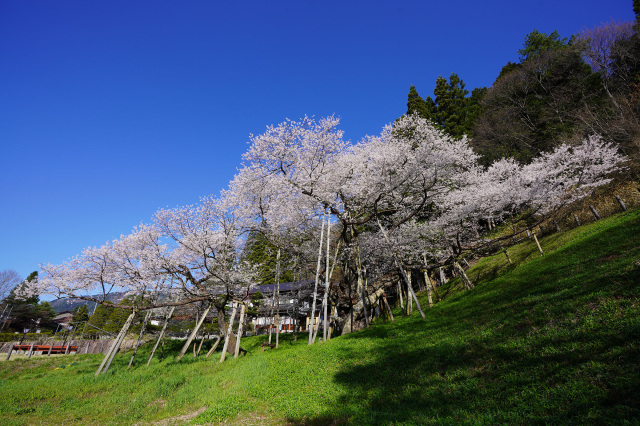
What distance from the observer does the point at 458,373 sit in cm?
566

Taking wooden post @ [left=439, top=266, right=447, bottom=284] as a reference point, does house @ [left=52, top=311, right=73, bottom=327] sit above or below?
above

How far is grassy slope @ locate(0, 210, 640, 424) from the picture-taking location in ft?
13.5

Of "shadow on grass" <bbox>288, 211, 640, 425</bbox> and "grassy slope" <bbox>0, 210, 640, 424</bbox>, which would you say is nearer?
"shadow on grass" <bbox>288, 211, 640, 425</bbox>

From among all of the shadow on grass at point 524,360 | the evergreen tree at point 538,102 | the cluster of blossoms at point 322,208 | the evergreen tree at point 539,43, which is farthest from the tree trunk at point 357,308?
the evergreen tree at point 539,43

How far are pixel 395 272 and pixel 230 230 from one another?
35.9ft

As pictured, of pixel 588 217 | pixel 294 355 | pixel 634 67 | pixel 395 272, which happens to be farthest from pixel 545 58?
pixel 294 355

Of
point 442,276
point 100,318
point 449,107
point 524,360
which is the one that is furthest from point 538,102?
point 100,318

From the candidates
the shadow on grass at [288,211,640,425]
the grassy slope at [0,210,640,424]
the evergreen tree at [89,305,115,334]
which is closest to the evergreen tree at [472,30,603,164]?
the grassy slope at [0,210,640,424]

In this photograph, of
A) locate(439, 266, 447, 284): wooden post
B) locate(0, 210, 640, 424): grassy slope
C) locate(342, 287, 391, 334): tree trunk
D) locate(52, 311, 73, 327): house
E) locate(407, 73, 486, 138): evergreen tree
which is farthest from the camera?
locate(52, 311, 73, 327): house

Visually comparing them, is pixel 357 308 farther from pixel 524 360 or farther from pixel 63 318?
pixel 63 318

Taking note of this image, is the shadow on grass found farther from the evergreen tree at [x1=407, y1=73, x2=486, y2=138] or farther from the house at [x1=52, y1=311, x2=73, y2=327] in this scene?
the house at [x1=52, y1=311, x2=73, y2=327]

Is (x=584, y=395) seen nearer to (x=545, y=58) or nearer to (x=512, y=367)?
(x=512, y=367)

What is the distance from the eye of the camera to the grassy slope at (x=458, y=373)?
13.5 ft

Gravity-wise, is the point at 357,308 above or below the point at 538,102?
below
